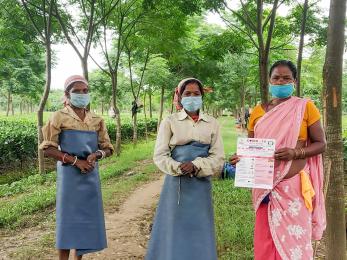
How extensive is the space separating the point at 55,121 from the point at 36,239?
2359 millimetres

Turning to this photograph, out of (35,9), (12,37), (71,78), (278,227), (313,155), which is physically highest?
(35,9)

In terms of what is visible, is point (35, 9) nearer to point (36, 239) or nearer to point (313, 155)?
point (36, 239)

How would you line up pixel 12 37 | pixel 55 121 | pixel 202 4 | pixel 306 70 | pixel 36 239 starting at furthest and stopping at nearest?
1. pixel 306 70
2. pixel 12 37
3. pixel 202 4
4. pixel 36 239
5. pixel 55 121

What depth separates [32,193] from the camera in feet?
28.6

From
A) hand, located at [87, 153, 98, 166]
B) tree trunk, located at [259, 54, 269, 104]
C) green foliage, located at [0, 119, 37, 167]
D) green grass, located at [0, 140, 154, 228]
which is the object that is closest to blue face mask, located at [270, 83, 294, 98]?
hand, located at [87, 153, 98, 166]

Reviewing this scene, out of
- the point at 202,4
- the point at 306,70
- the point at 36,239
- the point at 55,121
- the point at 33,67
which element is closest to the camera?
the point at 55,121

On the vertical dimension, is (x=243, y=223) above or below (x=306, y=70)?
below

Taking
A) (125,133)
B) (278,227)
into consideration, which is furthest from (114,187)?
(125,133)

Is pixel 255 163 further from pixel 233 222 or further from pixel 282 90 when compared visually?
pixel 233 222

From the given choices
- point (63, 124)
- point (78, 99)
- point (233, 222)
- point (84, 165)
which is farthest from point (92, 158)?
point (233, 222)

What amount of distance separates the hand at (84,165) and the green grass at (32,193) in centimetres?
309

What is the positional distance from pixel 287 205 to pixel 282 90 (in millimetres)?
843

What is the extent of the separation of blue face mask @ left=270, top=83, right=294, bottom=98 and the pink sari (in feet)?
0.22

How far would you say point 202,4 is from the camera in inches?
Answer: 344
